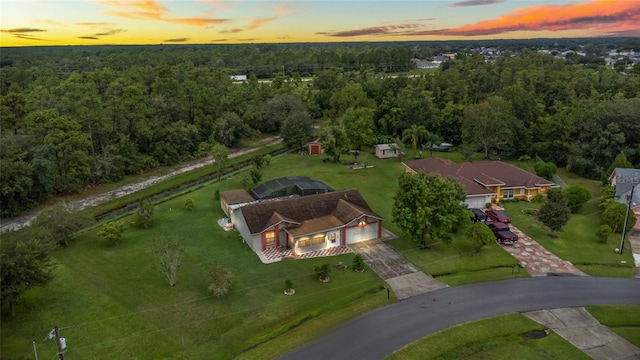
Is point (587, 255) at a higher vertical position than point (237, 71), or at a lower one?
lower

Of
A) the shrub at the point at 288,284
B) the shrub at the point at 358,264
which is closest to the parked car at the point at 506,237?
the shrub at the point at 358,264

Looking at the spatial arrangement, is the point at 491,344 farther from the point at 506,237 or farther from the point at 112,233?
the point at 112,233

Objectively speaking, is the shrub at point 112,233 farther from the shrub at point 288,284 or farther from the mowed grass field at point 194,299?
the shrub at point 288,284

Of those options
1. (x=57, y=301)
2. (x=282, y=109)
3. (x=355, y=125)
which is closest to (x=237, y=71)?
(x=282, y=109)

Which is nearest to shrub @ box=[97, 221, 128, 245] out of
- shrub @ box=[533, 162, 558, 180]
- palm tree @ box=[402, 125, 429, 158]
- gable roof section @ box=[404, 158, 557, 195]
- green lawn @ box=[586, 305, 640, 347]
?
gable roof section @ box=[404, 158, 557, 195]

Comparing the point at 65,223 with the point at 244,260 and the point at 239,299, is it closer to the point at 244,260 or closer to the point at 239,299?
the point at 244,260
